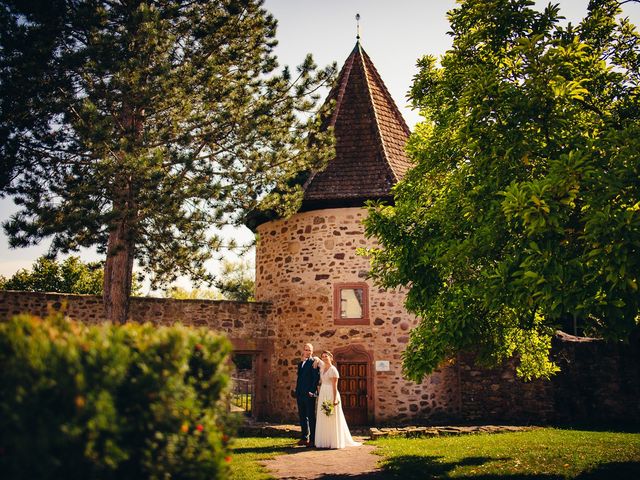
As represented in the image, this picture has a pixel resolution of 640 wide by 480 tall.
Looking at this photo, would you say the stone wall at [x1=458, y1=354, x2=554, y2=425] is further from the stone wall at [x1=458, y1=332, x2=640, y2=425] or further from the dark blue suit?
the dark blue suit

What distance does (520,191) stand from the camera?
5250 millimetres

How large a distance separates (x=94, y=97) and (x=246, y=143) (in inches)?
121

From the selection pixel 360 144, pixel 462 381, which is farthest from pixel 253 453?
pixel 360 144

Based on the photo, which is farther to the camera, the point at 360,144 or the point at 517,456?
the point at 360,144

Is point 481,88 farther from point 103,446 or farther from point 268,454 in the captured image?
point 268,454

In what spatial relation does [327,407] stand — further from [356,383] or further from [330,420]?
[356,383]

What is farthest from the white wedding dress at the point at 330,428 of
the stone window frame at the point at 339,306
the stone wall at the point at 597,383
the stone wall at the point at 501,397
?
the stone wall at the point at 597,383

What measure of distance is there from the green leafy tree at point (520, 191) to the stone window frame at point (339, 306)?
15.5 feet

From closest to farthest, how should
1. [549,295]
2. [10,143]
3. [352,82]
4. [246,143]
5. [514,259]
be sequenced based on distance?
[549,295], [514,259], [10,143], [246,143], [352,82]

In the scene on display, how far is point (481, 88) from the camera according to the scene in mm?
6000

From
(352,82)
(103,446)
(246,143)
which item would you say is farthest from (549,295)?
(352,82)

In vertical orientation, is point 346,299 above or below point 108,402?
above

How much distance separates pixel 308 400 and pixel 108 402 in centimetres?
691

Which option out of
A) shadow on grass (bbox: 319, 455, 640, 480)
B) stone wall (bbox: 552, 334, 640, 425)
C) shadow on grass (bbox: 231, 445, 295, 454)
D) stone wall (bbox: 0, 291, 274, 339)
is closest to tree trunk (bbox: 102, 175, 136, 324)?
stone wall (bbox: 0, 291, 274, 339)
